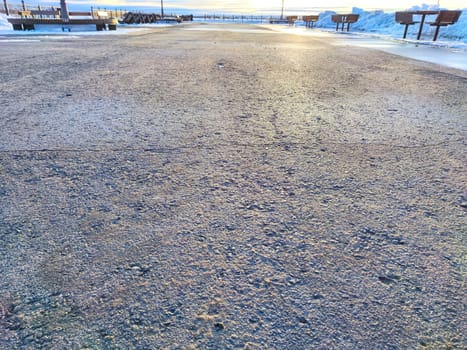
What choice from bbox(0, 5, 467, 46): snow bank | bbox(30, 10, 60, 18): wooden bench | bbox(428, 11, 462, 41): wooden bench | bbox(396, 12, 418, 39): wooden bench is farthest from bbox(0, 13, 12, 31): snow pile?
bbox(428, 11, 462, 41): wooden bench

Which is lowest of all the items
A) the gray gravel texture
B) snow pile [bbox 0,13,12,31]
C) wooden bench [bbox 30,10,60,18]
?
the gray gravel texture

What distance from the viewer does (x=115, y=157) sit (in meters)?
2.97

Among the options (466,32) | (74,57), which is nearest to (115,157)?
(74,57)

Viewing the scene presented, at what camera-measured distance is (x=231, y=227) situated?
2.03m

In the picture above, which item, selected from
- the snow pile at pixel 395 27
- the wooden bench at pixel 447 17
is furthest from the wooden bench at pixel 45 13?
the wooden bench at pixel 447 17

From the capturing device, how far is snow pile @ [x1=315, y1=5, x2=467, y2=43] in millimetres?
20648

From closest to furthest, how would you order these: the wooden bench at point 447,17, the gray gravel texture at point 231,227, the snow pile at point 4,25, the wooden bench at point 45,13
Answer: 1. the gray gravel texture at point 231,227
2. the wooden bench at point 447,17
3. the snow pile at point 4,25
4. the wooden bench at point 45,13

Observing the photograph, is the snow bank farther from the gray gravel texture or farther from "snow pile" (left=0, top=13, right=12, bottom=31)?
the gray gravel texture

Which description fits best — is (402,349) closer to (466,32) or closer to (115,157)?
(115,157)

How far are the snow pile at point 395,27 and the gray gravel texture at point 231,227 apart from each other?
18183mm

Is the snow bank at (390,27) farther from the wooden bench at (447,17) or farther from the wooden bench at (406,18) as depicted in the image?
the wooden bench at (447,17)

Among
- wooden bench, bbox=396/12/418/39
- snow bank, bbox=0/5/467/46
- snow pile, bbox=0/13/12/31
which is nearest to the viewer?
wooden bench, bbox=396/12/418/39

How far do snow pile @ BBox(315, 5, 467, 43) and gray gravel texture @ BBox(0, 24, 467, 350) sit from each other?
18183 mm

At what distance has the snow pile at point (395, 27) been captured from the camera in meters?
20.6
